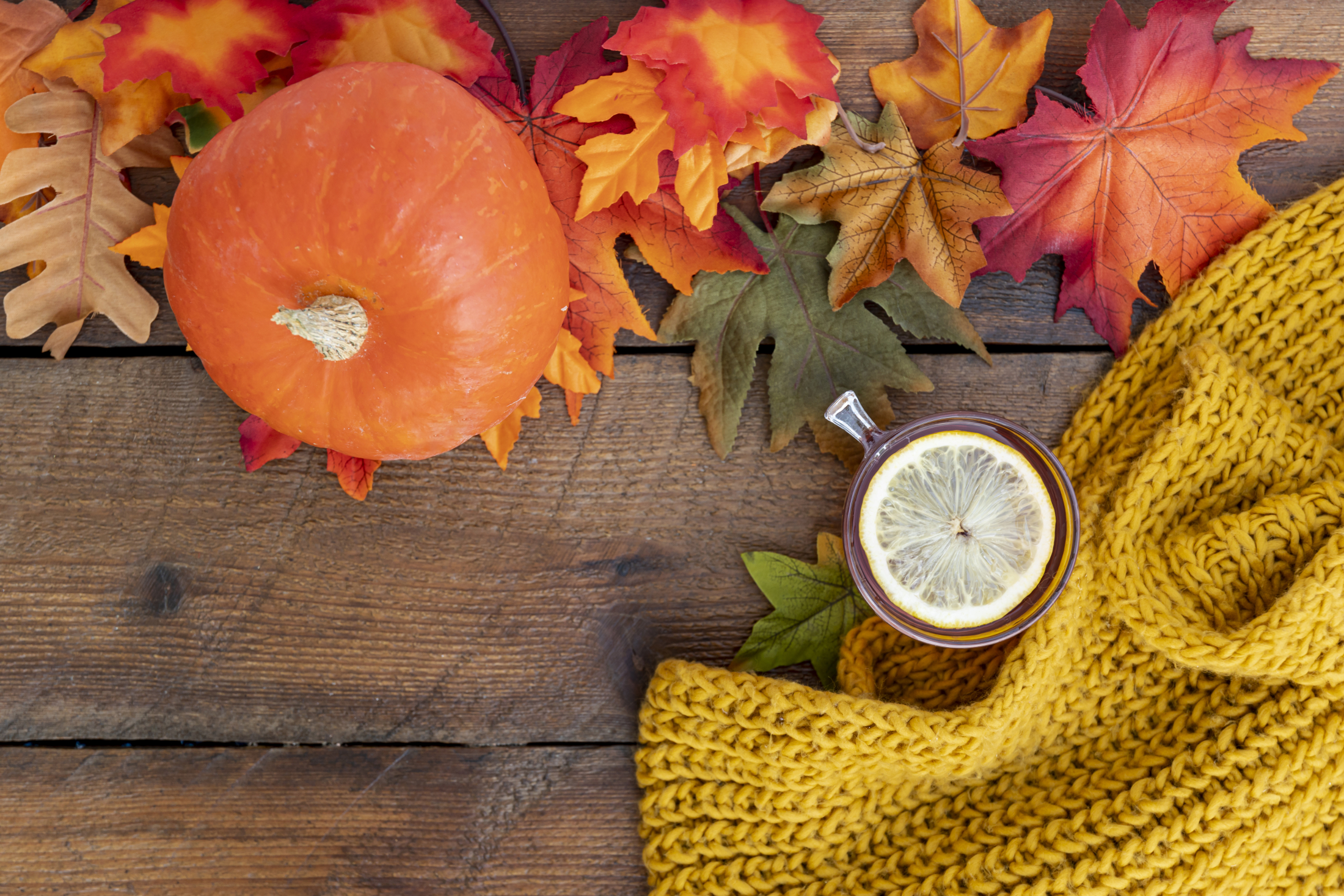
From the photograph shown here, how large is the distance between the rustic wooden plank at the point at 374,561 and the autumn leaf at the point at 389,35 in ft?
0.95

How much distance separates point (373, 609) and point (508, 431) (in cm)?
21

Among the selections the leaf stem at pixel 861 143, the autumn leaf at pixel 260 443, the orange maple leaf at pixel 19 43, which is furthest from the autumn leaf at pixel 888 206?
the orange maple leaf at pixel 19 43

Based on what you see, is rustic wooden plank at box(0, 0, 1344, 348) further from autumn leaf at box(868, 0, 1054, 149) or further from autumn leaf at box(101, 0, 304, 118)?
autumn leaf at box(101, 0, 304, 118)

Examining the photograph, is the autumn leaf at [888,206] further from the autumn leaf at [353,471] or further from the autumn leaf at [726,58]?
the autumn leaf at [353,471]

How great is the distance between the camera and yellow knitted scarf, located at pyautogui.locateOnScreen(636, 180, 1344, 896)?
0.70m

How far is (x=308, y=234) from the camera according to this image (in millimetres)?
557

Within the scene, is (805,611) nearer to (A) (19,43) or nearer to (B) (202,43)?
(B) (202,43)

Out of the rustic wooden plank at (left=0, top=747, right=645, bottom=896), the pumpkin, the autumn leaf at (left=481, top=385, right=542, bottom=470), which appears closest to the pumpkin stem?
the pumpkin

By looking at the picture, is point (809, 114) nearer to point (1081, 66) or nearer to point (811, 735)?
point (1081, 66)

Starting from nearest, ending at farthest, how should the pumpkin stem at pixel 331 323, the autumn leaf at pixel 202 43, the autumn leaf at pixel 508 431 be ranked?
the pumpkin stem at pixel 331 323 → the autumn leaf at pixel 202 43 → the autumn leaf at pixel 508 431

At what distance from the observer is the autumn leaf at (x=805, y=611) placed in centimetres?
77

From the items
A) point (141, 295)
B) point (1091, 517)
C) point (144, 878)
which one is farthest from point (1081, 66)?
point (144, 878)

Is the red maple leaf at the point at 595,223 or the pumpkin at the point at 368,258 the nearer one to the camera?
the pumpkin at the point at 368,258

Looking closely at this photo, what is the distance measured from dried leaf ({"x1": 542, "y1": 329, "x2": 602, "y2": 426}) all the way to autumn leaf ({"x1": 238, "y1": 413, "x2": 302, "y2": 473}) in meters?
0.24
